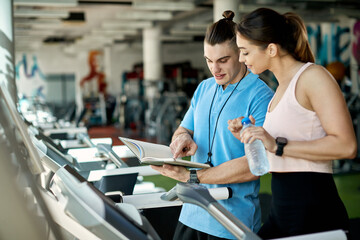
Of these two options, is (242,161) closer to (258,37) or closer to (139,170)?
(258,37)

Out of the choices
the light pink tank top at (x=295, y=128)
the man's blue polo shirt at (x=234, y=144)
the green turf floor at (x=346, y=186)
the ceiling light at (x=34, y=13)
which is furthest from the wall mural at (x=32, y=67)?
the light pink tank top at (x=295, y=128)

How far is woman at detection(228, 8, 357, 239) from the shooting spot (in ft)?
3.61

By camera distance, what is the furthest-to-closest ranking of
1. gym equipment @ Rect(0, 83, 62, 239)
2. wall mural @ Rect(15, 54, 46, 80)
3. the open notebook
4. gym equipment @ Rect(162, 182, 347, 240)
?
wall mural @ Rect(15, 54, 46, 80)
the open notebook
gym equipment @ Rect(162, 182, 347, 240)
gym equipment @ Rect(0, 83, 62, 239)

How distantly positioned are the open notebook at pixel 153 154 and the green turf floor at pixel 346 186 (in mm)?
Answer: 2945

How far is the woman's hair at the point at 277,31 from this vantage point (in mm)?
1211

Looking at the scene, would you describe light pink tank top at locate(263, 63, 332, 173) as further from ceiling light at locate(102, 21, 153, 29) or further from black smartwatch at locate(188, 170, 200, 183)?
ceiling light at locate(102, 21, 153, 29)

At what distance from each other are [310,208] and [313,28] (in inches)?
486

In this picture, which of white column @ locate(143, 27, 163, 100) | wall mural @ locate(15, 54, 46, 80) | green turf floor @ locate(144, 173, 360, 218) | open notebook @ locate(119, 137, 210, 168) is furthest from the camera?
wall mural @ locate(15, 54, 46, 80)

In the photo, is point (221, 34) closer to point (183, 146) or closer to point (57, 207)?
point (183, 146)

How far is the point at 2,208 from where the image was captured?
0.77m

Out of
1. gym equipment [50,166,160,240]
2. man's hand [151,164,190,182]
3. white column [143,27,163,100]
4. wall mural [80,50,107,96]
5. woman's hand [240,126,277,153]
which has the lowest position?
wall mural [80,50,107,96]

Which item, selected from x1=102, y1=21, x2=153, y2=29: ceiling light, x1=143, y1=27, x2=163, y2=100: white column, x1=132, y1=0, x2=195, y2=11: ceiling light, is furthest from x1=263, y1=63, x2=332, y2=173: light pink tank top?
x1=143, y1=27, x2=163, y2=100: white column

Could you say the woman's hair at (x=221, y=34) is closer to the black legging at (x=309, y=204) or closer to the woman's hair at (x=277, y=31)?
the woman's hair at (x=277, y=31)

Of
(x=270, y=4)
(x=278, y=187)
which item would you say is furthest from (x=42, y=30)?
(x=278, y=187)
